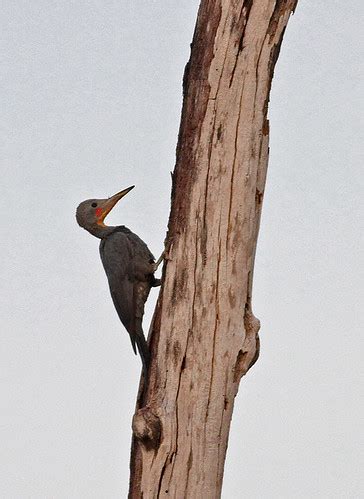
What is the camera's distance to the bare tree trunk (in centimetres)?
472

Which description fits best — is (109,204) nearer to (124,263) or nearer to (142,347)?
(124,263)

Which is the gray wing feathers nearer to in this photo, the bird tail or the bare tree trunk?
the bird tail

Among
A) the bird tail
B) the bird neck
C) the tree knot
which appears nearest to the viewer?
the tree knot

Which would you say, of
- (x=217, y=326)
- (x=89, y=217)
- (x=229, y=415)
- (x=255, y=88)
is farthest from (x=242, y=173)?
(x=89, y=217)

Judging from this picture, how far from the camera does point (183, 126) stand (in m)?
4.92

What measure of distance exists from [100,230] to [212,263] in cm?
222

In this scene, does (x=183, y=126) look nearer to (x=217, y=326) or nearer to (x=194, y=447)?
(x=217, y=326)

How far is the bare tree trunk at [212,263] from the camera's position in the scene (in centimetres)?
472

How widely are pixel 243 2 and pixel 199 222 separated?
50.1 inches

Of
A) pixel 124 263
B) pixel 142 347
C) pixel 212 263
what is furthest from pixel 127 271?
pixel 212 263

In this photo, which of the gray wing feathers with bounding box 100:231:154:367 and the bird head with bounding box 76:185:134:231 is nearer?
the gray wing feathers with bounding box 100:231:154:367

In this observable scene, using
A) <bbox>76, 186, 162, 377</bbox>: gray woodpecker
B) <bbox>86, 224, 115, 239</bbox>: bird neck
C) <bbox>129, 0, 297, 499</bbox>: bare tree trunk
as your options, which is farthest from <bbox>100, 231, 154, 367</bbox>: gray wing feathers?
<bbox>129, 0, 297, 499</bbox>: bare tree trunk

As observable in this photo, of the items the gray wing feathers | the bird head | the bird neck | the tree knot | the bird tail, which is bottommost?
the tree knot

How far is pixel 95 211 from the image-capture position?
6.85m
